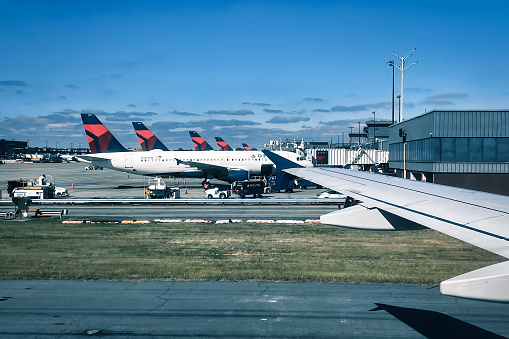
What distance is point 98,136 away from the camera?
208 feet

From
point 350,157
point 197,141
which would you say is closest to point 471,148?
point 350,157

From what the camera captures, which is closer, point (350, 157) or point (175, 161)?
point (175, 161)

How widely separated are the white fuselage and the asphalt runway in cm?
4518

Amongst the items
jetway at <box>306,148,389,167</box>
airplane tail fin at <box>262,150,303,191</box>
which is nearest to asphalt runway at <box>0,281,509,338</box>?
airplane tail fin at <box>262,150,303,191</box>

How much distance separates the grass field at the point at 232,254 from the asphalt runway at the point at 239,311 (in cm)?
143

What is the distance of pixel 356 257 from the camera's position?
2092cm

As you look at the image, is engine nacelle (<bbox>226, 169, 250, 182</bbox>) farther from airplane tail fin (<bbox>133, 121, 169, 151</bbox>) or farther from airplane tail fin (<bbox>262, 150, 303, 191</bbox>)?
airplane tail fin (<bbox>262, 150, 303, 191</bbox>)

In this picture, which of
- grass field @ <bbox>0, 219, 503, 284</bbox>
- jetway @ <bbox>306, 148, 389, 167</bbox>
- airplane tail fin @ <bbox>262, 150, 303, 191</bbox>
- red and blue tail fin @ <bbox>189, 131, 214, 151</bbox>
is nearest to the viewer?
airplane tail fin @ <bbox>262, 150, 303, 191</bbox>

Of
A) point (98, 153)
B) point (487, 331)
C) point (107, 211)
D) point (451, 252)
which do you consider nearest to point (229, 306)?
point (487, 331)

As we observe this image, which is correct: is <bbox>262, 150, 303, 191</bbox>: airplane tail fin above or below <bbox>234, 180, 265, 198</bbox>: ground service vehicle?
above

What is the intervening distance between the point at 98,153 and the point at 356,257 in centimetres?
5205

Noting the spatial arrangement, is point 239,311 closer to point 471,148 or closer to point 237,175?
point 471,148

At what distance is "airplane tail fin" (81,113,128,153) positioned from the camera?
206 ft

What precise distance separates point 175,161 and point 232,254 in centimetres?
4148
